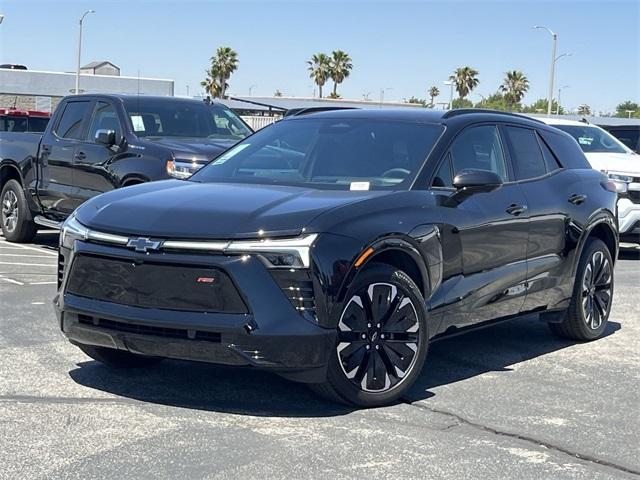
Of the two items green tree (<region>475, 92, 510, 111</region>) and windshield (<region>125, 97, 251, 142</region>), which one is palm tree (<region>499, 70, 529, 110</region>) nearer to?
green tree (<region>475, 92, 510, 111</region>)

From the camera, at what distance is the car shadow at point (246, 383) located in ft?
17.5

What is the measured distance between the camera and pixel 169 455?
14.6 feet

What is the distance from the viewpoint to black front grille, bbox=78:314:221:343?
4.91 metres

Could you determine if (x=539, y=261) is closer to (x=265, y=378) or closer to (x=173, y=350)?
(x=265, y=378)

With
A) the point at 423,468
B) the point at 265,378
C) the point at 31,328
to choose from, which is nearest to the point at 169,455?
the point at 423,468

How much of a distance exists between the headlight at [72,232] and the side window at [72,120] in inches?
254

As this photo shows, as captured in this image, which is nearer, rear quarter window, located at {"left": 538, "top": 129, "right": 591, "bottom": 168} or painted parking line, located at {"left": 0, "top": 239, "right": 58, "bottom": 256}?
rear quarter window, located at {"left": 538, "top": 129, "right": 591, "bottom": 168}

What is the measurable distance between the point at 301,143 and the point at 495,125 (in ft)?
4.53

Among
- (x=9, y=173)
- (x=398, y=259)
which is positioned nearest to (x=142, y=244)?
(x=398, y=259)

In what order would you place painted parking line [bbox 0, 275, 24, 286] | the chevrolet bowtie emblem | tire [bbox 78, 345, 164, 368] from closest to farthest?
the chevrolet bowtie emblem < tire [bbox 78, 345, 164, 368] < painted parking line [bbox 0, 275, 24, 286]

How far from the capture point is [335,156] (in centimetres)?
630

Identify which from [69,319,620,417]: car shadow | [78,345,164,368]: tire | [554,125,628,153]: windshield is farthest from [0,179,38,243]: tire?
[554,125,628,153]: windshield

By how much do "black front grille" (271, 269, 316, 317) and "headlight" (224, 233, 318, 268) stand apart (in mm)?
35

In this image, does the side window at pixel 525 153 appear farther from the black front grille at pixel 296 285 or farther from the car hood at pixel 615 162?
the car hood at pixel 615 162
